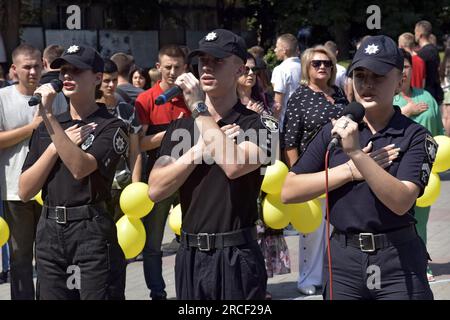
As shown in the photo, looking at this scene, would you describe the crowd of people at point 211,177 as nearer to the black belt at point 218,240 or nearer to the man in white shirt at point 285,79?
the black belt at point 218,240

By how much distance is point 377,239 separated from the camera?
172 inches

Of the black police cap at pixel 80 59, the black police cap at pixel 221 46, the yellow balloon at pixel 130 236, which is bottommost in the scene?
the yellow balloon at pixel 130 236

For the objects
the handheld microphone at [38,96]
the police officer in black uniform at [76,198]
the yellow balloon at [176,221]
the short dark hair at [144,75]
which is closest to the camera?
the handheld microphone at [38,96]

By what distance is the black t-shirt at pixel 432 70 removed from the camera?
14.0 metres

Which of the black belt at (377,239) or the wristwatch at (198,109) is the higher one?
the wristwatch at (198,109)

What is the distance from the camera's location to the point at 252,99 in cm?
816

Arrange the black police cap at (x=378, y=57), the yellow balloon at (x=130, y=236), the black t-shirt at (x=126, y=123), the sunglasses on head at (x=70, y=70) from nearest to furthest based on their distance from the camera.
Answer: the black police cap at (x=378, y=57), the sunglasses on head at (x=70, y=70), the yellow balloon at (x=130, y=236), the black t-shirt at (x=126, y=123)

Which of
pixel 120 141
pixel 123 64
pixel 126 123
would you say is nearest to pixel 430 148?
pixel 120 141

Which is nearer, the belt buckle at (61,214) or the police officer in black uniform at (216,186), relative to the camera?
the police officer in black uniform at (216,186)

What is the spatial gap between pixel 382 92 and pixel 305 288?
3.77 m

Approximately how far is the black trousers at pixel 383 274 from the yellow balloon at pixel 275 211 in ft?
7.51

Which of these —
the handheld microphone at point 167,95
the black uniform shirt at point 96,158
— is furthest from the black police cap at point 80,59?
the handheld microphone at point 167,95

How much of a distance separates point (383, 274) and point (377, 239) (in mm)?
164

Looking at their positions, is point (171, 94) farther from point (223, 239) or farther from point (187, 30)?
point (187, 30)
